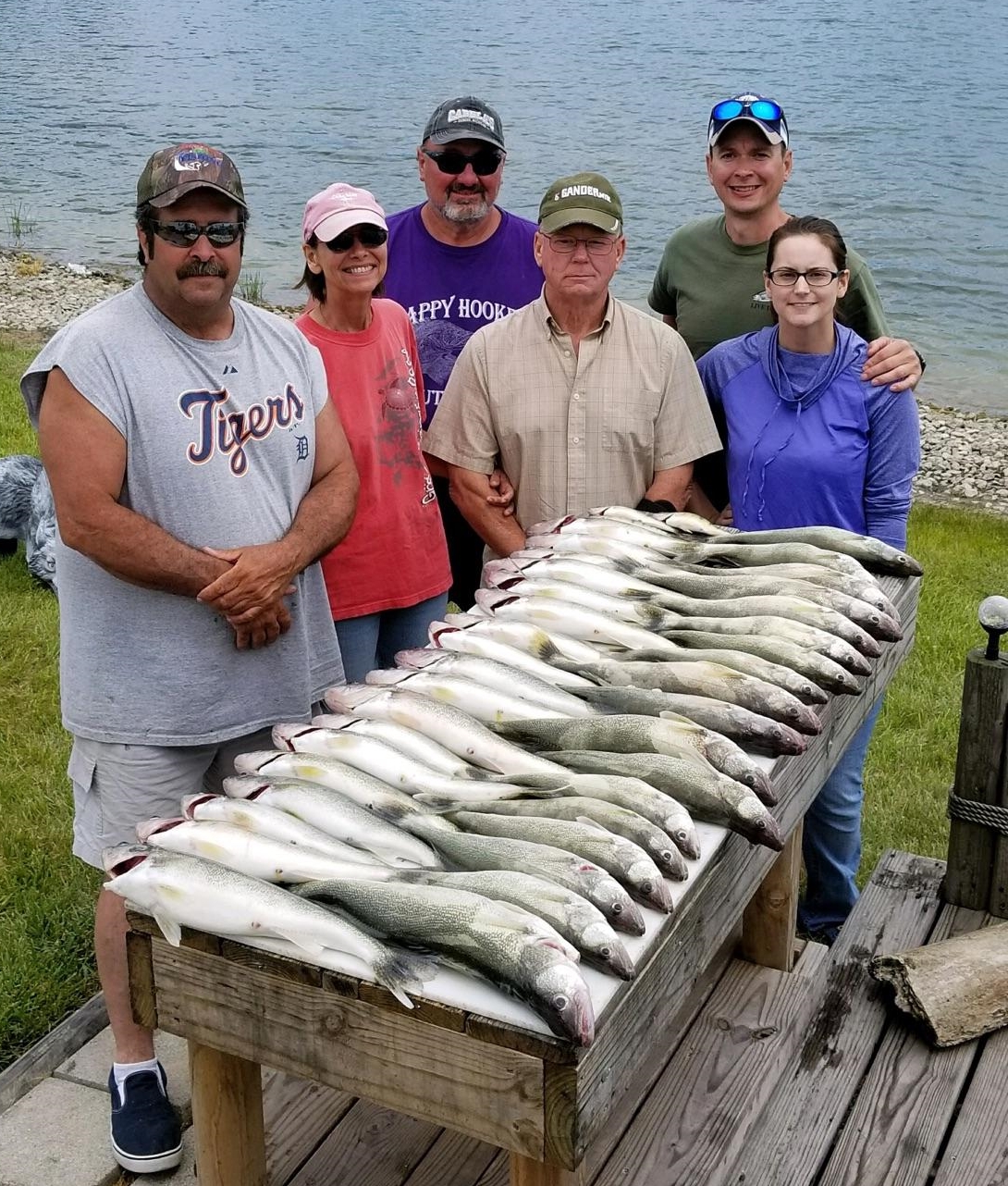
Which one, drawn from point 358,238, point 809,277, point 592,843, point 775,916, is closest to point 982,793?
point 775,916

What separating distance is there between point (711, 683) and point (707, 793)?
503mm

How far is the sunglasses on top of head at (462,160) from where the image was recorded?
15.4ft

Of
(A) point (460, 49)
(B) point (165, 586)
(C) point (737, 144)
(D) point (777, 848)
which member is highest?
(A) point (460, 49)

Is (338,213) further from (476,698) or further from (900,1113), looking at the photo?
(900,1113)

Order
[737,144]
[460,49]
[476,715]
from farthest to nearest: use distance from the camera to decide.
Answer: [460,49] < [737,144] < [476,715]

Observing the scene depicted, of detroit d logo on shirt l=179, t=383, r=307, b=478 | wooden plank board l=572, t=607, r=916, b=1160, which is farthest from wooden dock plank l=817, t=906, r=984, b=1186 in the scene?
detroit d logo on shirt l=179, t=383, r=307, b=478

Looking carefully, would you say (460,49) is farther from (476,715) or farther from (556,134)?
(476,715)

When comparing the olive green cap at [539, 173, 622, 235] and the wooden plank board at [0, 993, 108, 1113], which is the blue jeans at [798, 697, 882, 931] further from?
the wooden plank board at [0, 993, 108, 1113]

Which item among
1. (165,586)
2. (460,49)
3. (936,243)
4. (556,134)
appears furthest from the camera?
→ (460,49)

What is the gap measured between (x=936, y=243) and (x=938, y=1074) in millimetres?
20897

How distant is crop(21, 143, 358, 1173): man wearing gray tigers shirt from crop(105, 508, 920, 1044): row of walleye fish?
0.45 meters

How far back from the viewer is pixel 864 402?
418 centimetres

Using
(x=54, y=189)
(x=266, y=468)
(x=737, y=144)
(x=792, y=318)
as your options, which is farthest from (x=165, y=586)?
(x=54, y=189)

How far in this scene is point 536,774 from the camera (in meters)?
2.82
